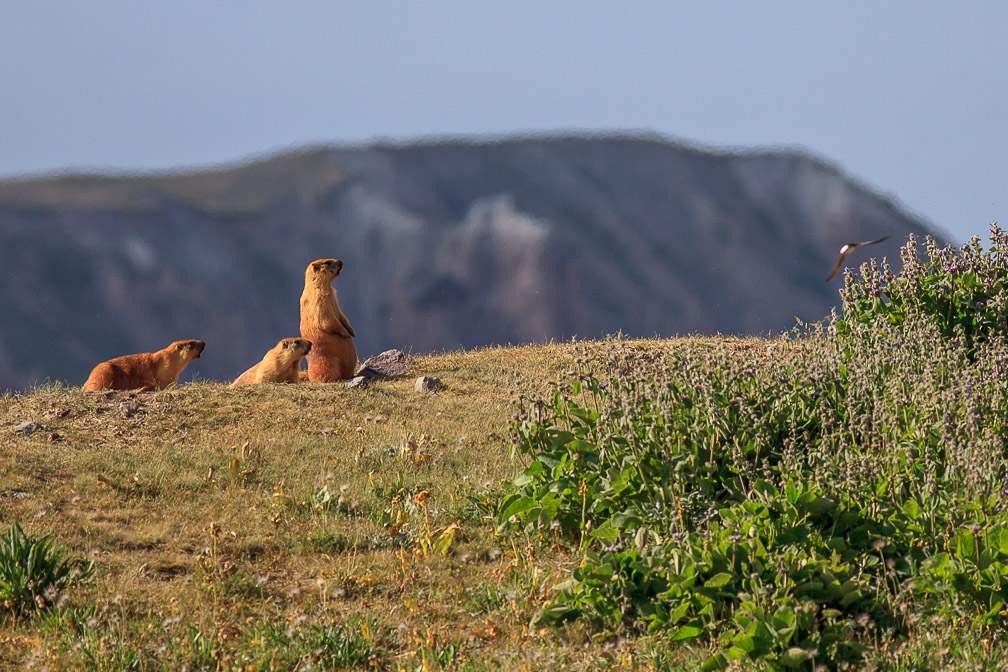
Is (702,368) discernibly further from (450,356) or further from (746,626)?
(450,356)

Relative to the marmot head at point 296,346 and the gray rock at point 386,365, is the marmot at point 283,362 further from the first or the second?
the gray rock at point 386,365

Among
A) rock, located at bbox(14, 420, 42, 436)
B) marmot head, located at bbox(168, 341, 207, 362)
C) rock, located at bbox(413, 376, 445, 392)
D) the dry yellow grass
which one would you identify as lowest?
the dry yellow grass

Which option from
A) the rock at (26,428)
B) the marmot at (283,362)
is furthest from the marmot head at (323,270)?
the rock at (26,428)

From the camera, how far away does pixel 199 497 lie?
25.0ft

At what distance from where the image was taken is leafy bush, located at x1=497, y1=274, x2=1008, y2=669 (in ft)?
15.5

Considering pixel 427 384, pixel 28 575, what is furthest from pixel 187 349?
pixel 28 575

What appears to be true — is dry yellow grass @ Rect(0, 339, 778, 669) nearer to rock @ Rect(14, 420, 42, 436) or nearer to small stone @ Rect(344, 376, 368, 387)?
rock @ Rect(14, 420, 42, 436)

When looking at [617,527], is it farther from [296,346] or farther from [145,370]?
[145,370]

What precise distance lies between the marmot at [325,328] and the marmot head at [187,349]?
140 centimetres

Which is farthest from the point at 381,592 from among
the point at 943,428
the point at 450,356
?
the point at 450,356

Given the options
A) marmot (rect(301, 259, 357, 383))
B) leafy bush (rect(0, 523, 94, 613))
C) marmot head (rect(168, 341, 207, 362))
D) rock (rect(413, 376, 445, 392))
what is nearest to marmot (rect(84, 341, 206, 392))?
marmot head (rect(168, 341, 207, 362))

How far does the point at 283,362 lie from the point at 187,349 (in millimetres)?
1409

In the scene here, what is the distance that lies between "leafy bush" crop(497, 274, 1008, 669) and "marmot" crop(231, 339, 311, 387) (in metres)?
5.90

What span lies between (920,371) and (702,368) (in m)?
1.88
